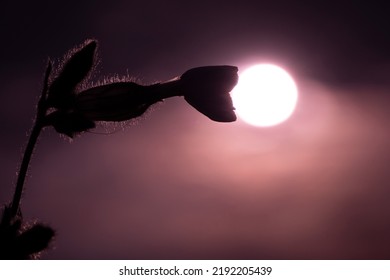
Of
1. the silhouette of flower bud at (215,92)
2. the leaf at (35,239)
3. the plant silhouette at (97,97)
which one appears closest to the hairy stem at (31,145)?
the plant silhouette at (97,97)

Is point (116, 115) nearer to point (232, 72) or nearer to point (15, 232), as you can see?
point (232, 72)

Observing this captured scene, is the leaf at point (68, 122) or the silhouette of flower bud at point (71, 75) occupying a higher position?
the silhouette of flower bud at point (71, 75)

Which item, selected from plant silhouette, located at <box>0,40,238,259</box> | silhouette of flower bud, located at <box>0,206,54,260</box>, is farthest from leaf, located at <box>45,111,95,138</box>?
silhouette of flower bud, located at <box>0,206,54,260</box>

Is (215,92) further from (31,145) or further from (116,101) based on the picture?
(31,145)

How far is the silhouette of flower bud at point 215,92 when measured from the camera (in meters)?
2.59

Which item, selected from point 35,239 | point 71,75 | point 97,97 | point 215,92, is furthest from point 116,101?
point 35,239

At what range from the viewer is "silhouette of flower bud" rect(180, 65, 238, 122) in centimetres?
259

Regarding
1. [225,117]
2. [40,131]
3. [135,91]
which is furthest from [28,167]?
[225,117]

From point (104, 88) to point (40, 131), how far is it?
0.42 meters

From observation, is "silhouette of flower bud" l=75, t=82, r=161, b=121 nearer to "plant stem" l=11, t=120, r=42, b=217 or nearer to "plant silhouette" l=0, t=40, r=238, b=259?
"plant silhouette" l=0, t=40, r=238, b=259

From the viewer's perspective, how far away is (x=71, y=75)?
271 cm

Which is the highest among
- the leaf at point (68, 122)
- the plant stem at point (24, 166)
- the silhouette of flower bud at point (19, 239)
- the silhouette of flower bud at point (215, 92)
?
the silhouette of flower bud at point (215, 92)

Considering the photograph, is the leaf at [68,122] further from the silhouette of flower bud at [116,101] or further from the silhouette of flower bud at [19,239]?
the silhouette of flower bud at [19,239]

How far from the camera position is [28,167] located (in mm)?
2336
